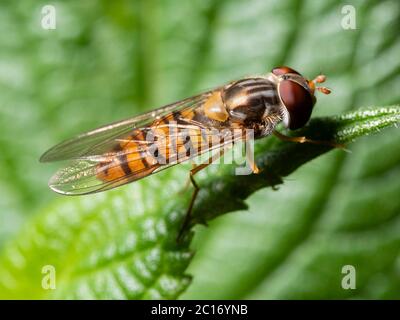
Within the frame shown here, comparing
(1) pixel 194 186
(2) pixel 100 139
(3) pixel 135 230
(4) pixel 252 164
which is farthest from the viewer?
(2) pixel 100 139

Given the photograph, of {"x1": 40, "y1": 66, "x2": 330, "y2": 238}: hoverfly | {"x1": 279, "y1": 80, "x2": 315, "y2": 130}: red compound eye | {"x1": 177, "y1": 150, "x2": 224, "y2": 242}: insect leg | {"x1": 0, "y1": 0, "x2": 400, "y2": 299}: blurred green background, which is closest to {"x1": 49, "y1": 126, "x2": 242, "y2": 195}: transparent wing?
{"x1": 40, "y1": 66, "x2": 330, "y2": 238}: hoverfly

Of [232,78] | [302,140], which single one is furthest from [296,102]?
[232,78]

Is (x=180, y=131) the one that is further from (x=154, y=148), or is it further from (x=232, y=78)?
(x=232, y=78)

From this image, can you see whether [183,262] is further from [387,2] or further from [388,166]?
[387,2]

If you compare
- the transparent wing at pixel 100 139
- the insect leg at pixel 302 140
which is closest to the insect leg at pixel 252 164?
the insect leg at pixel 302 140

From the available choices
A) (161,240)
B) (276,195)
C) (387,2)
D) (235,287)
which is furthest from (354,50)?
(161,240)

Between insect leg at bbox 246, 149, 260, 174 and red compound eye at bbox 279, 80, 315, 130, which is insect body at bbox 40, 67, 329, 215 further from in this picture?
insect leg at bbox 246, 149, 260, 174
